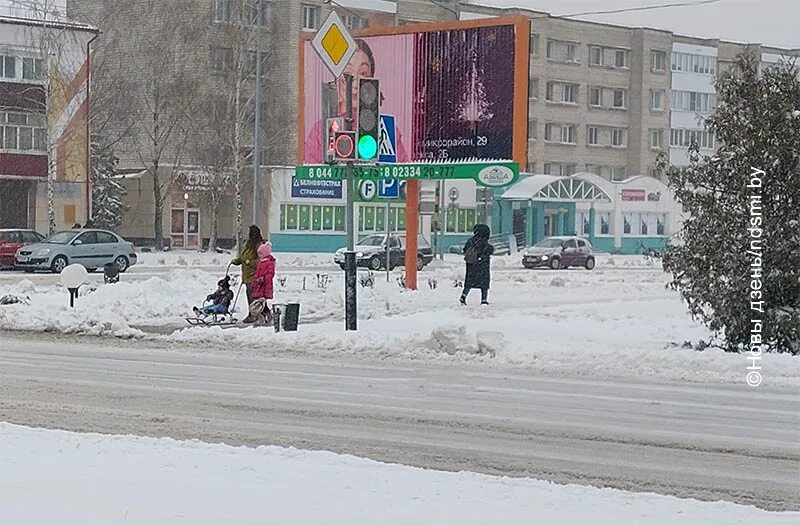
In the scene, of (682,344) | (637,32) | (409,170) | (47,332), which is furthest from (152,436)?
(637,32)

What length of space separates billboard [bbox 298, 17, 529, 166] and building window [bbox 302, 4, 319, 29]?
4575cm

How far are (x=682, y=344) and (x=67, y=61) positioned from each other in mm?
43792

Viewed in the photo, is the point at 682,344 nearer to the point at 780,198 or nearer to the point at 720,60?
the point at 780,198

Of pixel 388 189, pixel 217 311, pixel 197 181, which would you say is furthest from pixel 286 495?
pixel 197 181

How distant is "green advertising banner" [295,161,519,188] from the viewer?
28.2 meters

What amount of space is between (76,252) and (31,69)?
721 inches

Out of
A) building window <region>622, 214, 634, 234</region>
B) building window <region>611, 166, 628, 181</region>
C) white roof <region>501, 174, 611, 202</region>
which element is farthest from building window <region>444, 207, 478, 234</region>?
building window <region>611, 166, 628, 181</region>

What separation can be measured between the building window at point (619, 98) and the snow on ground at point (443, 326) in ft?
199

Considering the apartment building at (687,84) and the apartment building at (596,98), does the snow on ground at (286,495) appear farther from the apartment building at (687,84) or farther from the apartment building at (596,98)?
the apartment building at (687,84)

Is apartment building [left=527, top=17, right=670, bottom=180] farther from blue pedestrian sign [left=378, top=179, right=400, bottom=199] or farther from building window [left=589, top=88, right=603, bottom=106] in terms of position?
blue pedestrian sign [left=378, top=179, right=400, bottom=199]

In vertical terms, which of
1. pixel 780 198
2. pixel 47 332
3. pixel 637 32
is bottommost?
pixel 47 332

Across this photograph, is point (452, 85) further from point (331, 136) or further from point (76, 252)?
point (76, 252)

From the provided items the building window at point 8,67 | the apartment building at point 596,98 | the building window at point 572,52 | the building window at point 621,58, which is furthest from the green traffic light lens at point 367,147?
the building window at point 621,58

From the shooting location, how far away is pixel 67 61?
56.3 meters
